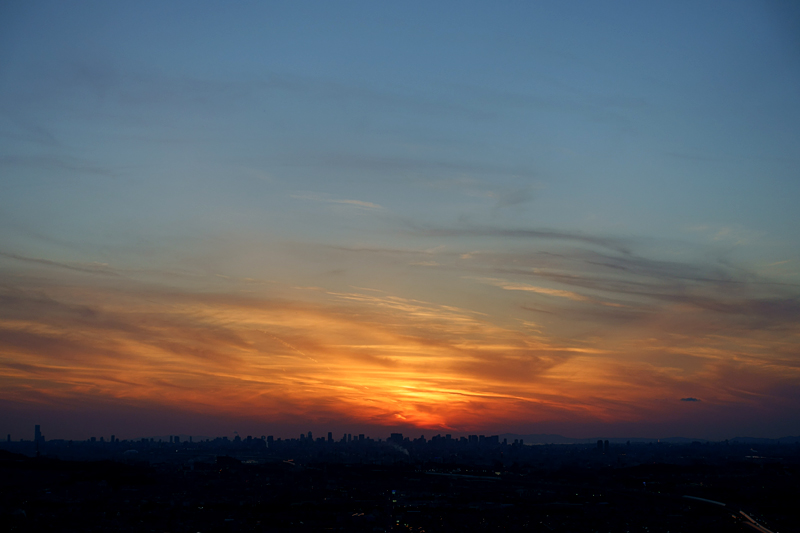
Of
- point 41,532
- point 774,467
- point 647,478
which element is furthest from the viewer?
point 774,467

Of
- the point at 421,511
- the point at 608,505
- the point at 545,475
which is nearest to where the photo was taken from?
the point at 421,511

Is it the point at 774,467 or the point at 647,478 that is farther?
the point at 774,467

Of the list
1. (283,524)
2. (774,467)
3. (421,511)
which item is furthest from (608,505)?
(774,467)

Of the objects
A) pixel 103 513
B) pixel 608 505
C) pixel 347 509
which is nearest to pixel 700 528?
pixel 608 505

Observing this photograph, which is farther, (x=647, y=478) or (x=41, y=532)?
(x=647, y=478)

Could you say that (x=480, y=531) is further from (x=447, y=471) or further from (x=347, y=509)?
(x=447, y=471)

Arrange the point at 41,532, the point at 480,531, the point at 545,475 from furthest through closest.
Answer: the point at 545,475
the point at 480,531
the point at 41,532

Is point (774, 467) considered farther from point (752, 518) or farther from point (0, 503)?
point (0, 503)

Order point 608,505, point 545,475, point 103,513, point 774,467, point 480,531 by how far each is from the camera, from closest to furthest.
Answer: point 480,531
point 103,513
point 608,505
point 774,467
point 545,475
